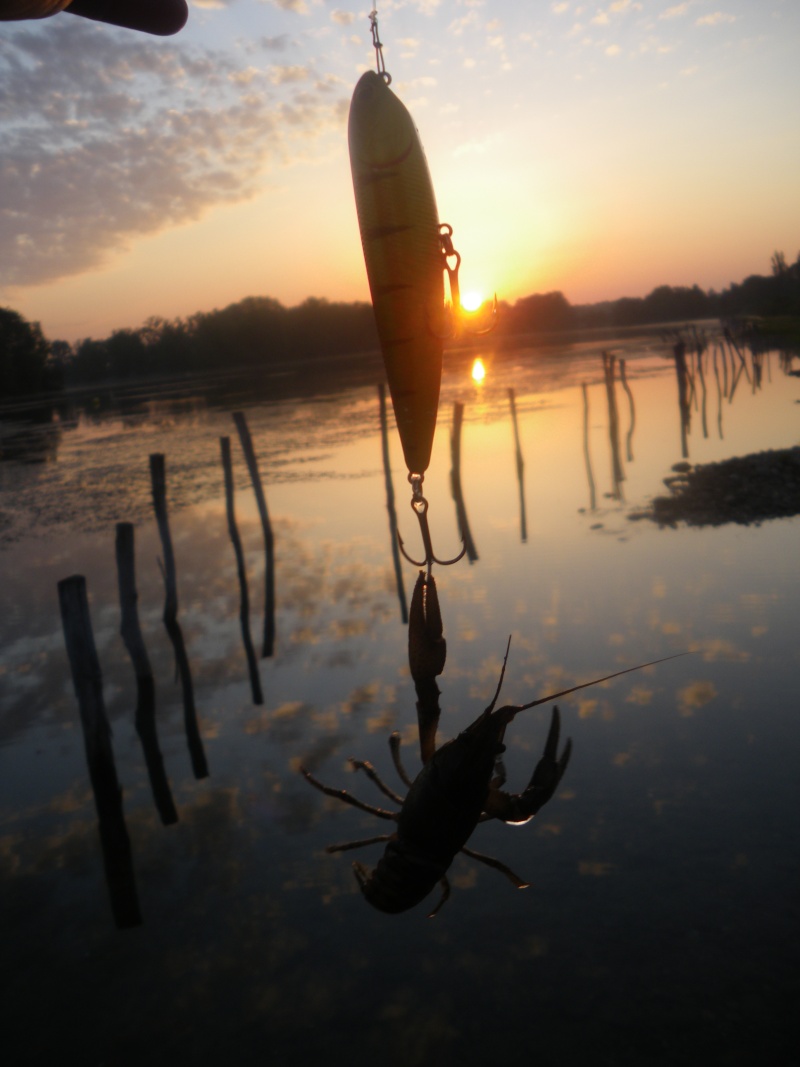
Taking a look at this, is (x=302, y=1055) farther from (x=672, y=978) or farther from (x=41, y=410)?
(x=41, y=410)

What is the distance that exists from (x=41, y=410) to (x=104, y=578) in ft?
191

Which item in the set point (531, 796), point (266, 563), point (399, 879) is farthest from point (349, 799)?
point (266, 563)

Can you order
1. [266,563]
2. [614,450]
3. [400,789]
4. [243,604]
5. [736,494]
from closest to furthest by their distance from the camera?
[400,789]
[243,604]
[266,563]
[736,494]
[614,450]

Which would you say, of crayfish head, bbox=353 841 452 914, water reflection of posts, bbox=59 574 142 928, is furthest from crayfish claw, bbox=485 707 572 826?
water reflection of posts, bbox=59 574 142 928

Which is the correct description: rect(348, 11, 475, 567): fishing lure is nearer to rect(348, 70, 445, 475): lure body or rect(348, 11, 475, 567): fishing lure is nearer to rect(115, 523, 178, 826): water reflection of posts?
rect(348, 70, 445, 475): lure body

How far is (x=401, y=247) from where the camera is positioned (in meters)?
1.53

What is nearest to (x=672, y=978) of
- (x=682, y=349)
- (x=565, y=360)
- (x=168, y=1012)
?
(x=168, y=1012)

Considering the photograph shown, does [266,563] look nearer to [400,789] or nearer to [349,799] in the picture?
[400,789]

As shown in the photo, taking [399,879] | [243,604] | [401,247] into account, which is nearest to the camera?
[401,247]

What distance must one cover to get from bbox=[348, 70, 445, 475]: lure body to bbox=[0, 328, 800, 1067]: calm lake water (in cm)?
454

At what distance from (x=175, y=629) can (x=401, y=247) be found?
11206 millimetres

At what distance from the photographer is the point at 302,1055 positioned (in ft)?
14.9

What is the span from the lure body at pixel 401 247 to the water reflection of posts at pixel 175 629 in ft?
Answer: 23.3

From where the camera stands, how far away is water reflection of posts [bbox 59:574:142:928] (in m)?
6.47
